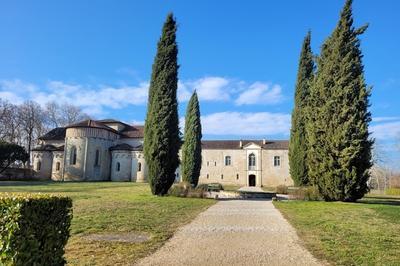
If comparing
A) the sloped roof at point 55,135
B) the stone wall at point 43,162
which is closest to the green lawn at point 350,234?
the stone wall at point 43,162

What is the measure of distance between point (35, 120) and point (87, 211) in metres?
49.0

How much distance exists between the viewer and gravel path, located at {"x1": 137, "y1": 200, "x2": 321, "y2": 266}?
247 inches

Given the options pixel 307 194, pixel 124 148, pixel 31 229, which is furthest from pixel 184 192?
pixel 124 148

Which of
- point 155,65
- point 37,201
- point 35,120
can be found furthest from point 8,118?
point 37,201

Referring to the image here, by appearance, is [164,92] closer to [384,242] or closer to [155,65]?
[155,65]

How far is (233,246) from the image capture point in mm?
7426

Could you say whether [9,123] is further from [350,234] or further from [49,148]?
[350,234]

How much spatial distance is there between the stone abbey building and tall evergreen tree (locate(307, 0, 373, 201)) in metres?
34.6

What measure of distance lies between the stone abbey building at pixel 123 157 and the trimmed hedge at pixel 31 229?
147 feet

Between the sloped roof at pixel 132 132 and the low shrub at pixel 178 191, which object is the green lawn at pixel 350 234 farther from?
the sloped roof at pixel 132 132

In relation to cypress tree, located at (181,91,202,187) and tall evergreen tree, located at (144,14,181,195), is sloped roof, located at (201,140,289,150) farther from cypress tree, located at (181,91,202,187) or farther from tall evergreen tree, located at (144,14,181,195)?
tall evergreen tree, located at (144,14,181,195)

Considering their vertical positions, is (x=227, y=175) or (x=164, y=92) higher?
(x=164, y=92)

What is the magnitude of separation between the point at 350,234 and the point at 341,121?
383 inches

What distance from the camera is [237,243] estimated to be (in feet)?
25.4
